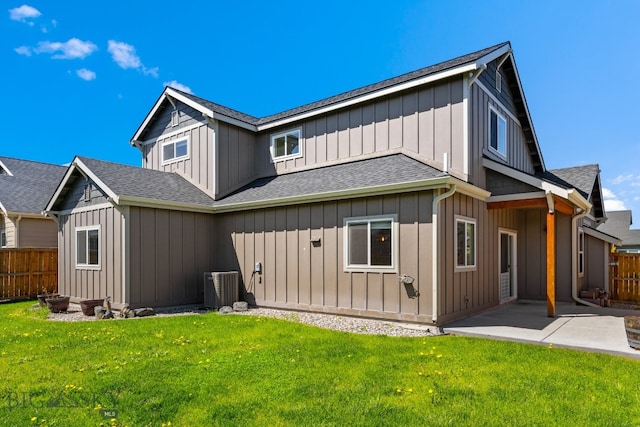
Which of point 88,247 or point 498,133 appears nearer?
point 498,133

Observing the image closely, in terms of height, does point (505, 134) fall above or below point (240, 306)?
above

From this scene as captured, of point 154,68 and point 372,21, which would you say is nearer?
point 372,21

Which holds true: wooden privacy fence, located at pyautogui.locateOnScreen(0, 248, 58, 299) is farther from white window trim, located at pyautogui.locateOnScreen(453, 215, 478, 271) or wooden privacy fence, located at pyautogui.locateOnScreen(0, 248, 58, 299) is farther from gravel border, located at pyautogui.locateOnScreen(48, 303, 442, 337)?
white window trim, located at pyautogui.locateOnScreen(453, 215, 478, 271)

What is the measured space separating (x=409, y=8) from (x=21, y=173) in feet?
68.2

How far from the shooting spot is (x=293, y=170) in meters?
12.3

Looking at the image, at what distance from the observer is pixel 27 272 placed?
43.9 feet

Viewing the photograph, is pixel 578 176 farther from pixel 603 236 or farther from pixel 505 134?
pixel 505 134

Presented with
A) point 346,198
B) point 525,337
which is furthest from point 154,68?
point 525,337

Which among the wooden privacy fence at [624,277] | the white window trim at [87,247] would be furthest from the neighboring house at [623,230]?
the white window trim at [87,247]

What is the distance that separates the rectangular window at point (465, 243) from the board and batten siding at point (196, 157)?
770 centimetres

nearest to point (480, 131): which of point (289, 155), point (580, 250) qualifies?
point (289, 155)

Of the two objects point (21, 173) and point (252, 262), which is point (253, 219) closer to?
point (252, 262)

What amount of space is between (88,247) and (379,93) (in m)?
9.54

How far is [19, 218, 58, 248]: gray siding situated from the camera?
1619 centimetres
